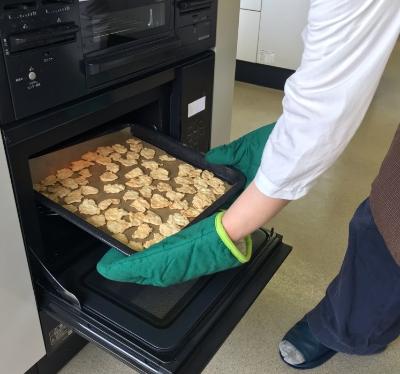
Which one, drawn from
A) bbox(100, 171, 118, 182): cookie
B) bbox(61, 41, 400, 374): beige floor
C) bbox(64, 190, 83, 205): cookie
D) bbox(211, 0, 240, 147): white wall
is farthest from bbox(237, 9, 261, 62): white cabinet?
bbox(64, 190, 83, 205): cookie

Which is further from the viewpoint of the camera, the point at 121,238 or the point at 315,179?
the point at 121,238

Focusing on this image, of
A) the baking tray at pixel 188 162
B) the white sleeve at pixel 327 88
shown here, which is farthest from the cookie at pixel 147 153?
the white sleeve at pixel 327 88

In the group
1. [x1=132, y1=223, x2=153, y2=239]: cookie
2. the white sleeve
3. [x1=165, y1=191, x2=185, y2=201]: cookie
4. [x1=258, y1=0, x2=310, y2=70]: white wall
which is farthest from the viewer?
[x1=258, y1=0, x2=310, y2=70]: white wall

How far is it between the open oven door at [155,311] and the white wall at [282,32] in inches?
82.3

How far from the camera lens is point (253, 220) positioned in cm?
70

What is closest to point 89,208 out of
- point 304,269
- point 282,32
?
point 304,269

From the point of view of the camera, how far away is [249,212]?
0.69 meters

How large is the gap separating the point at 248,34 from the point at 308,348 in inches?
82.7

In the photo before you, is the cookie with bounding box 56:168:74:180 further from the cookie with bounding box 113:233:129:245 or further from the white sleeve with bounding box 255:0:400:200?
the white sleeve with bounding box 255:0:400:200

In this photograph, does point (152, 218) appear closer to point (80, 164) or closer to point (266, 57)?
point (80, 164)

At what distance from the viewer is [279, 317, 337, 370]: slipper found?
1.19 meters

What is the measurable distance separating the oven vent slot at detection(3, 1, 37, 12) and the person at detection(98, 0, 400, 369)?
37cm

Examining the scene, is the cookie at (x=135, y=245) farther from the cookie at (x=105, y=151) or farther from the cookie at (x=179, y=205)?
the cookie at (x=105, y=151)

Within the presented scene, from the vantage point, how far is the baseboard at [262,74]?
2.85m
